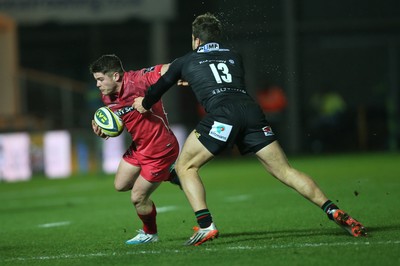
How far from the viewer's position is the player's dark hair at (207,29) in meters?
8.91

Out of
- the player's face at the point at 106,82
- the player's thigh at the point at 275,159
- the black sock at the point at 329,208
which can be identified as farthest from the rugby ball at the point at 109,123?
the black sock at the point at 329,208

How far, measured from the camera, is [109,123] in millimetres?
9352

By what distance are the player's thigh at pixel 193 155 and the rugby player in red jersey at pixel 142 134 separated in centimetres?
65

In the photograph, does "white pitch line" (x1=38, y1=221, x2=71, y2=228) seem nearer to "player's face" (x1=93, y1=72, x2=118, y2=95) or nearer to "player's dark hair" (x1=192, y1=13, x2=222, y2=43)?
"player's face" (x1=93, y1=72, x2=118, y2=95)

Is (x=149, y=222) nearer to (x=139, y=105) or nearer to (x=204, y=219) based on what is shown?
(x=204, y=219)

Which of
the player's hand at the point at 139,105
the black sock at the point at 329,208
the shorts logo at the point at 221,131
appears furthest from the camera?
the player's hand at the point at 139,105

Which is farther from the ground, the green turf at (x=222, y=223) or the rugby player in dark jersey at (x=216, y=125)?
the rugby player in dark jersey at (x=216, y=125)

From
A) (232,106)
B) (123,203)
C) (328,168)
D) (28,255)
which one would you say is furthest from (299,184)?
(328,168)

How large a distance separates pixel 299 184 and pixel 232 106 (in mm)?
905

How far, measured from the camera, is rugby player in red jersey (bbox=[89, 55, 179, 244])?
9.46 m

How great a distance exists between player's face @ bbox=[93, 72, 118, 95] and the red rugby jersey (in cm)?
10

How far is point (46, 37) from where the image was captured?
36625mm

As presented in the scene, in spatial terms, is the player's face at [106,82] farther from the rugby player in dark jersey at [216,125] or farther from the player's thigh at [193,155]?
the player's thigh at [193,155]

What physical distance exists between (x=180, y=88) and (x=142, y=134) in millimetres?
20506
